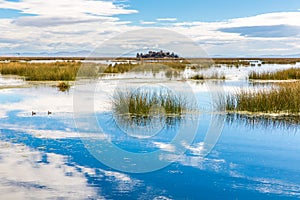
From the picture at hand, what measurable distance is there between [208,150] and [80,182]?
2.43 m

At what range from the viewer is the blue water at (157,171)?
4.91m

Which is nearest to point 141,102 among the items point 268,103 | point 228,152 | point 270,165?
point 268,103

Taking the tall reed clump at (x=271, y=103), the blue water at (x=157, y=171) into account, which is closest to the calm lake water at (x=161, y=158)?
the blue water at (x=157, y=171)

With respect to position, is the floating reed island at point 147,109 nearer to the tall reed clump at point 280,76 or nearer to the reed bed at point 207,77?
the reed bed at point 207,77

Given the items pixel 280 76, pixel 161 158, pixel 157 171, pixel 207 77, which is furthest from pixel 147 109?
pixel 207 77

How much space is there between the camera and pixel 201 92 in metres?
15.1

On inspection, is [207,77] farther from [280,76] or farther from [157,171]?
[157,171]

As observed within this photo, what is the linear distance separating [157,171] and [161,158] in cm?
59

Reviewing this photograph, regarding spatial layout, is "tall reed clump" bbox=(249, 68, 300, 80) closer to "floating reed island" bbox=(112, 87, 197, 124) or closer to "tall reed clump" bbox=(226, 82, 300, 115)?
"tall reed clump" bbox=(226, 82, 300, 115)

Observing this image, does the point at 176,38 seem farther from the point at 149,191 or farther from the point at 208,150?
the point at 149,191

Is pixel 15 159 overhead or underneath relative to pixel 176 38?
underneath

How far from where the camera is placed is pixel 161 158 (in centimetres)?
645

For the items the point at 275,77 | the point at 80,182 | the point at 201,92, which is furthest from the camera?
the point at 275,77

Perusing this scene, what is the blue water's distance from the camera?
4906mm
